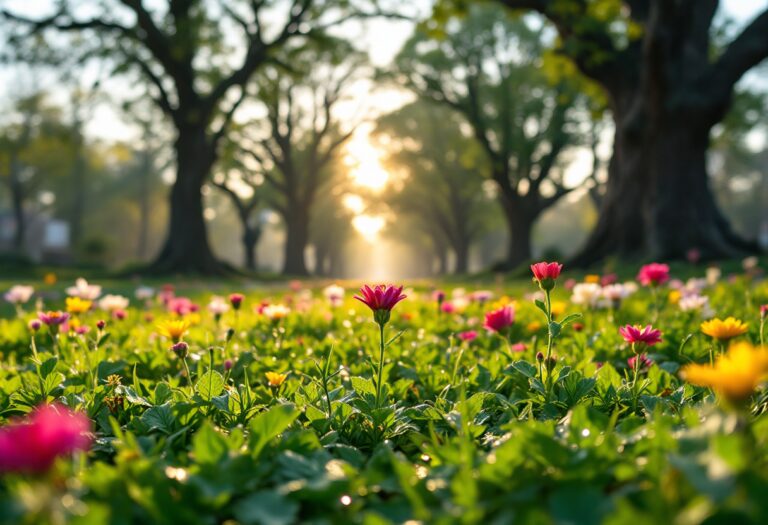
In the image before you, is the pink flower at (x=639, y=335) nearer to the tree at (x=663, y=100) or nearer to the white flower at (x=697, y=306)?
the white flower at (x=697, y=306)

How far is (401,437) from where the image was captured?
1851mm

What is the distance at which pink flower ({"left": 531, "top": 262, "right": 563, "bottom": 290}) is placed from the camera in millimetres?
1992

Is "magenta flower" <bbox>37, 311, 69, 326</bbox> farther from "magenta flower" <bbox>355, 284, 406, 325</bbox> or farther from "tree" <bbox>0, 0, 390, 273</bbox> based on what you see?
"tree" <bbox>0, 0, 390, 273</bbox>

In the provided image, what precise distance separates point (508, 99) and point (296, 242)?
12.4m

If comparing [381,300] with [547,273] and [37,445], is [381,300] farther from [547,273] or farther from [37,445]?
[37,445]

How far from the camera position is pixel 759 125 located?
88.4ft

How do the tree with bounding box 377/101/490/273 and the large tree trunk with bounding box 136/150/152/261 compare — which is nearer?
the tree with bounding box 377/101/490/273

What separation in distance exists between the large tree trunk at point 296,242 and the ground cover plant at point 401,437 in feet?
90.9

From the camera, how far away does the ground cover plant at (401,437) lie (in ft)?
2.91

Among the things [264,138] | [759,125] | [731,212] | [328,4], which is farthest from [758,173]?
[328,4]

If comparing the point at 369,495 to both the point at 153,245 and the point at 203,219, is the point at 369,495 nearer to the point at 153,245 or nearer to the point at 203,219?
the point at 203,219

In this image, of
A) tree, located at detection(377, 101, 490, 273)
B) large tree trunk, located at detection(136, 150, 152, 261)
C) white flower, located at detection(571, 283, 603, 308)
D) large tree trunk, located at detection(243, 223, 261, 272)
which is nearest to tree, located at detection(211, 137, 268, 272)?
large tree trunk, located at detection(243, 223, 261, 272)

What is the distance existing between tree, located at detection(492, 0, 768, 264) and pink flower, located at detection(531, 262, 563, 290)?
9708 mm

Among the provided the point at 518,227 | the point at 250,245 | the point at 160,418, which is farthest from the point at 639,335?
the point at 250,245
